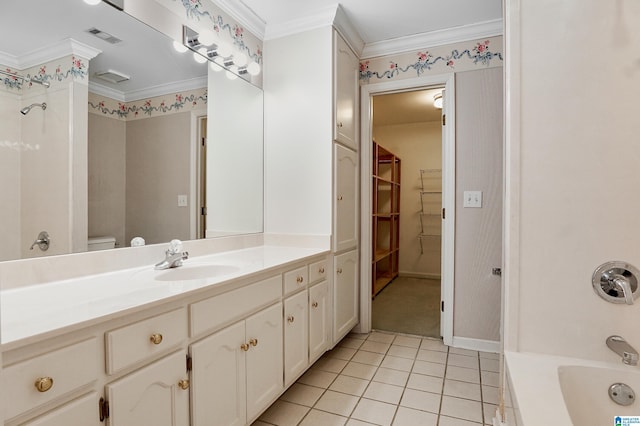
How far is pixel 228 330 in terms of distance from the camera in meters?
1.31

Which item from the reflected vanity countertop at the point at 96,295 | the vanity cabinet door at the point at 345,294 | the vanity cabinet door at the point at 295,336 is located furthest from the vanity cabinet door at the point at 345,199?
the reflected vanity countertop at the point at 96,295

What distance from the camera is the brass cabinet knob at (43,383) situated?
0.74 metres

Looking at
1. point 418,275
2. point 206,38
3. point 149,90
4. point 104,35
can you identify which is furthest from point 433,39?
point 418,275

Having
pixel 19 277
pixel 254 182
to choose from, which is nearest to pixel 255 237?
pixel 254 182

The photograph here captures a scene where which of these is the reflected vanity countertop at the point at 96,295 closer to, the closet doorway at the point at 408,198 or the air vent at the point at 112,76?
the air vent at the point at 112,76

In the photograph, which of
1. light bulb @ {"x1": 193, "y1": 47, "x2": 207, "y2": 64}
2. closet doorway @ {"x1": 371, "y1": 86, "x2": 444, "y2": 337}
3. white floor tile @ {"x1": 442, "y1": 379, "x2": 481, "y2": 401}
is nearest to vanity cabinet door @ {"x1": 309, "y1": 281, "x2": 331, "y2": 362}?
white floor tile @ {"x1": 442, "y1": 379, "x2": 481, "y2": 401}

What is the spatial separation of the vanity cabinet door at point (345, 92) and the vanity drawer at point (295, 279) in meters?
0.94

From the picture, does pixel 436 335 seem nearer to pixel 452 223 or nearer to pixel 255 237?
pixel 452 223

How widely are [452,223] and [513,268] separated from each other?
47.9 inches

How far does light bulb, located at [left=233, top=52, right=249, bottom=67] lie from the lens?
7.13 ft

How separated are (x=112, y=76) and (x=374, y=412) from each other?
2038 mm

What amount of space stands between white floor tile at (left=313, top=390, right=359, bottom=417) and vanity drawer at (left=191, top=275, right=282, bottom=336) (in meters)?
0.66

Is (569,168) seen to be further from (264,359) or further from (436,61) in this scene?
(436,61)

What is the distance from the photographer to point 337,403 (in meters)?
1.80
